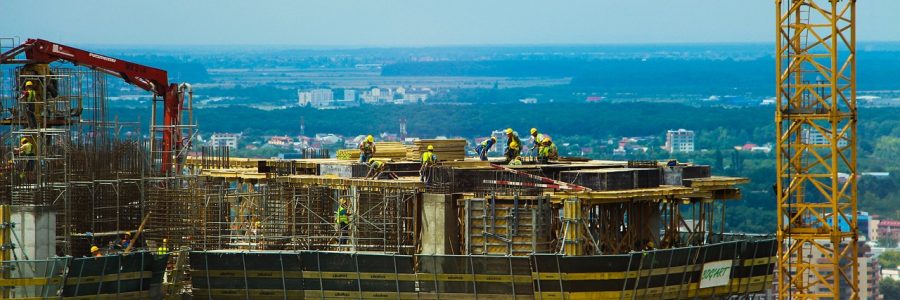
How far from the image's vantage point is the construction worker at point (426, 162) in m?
87.9

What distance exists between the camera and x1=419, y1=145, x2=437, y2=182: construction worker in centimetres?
8794

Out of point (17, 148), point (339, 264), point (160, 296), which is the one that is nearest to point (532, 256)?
point (339, 264)

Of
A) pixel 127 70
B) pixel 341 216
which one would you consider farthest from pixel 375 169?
pixel 127 70

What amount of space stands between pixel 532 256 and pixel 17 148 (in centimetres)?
2163

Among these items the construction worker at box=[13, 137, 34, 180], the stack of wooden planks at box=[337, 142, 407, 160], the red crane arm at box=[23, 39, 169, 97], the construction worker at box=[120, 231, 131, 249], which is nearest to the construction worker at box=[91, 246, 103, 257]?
the construction worker at box=[120, 231, 131, 249]

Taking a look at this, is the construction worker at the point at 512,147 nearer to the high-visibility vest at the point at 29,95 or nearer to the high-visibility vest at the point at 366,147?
the high-visibility vest at the point at 366,147

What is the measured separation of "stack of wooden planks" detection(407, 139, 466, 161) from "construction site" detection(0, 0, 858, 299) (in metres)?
0.09

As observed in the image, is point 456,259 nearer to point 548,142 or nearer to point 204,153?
point 548,142

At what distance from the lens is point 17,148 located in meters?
88.8

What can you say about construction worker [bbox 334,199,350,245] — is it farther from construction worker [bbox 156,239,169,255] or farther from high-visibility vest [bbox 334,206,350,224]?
construction worker [bbox 156,239,169,255]

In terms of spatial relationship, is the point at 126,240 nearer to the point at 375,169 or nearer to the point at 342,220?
the point at 342,220

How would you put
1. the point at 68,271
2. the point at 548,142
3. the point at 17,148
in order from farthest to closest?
1. the point at 548,142
2. the point at 17,148
3. the point at 68,271

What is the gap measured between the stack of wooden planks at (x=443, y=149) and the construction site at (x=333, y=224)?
0.29 feet

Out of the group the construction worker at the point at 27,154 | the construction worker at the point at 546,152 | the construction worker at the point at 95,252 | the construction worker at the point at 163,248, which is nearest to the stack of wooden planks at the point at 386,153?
the construction worker at the point at 546,152
